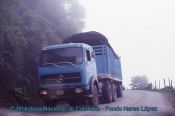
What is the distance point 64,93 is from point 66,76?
559 mm

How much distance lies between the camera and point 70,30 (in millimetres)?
22312

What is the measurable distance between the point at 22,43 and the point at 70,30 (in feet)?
26.9

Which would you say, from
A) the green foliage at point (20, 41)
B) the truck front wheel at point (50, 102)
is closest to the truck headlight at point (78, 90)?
the truck front wheel at point (50, 102)

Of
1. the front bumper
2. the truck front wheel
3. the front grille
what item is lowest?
the truck front wheel

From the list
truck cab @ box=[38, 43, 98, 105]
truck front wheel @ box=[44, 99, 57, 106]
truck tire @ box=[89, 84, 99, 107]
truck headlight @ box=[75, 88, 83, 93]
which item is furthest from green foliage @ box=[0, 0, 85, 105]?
truck tire @ box=[89, 84, 99, 107]

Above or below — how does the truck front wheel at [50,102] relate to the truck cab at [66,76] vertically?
below

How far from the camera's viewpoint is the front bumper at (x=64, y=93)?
1169cm

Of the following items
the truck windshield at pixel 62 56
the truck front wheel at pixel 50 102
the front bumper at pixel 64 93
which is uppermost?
the truck windshield at pixel 62 56

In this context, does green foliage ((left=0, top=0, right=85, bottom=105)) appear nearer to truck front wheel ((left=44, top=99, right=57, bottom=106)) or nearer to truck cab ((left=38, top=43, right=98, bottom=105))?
truck front wheel ((left=44, top=99, right=57, bottom=106))

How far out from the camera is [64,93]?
1173cm

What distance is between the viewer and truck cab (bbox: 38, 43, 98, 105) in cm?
1173

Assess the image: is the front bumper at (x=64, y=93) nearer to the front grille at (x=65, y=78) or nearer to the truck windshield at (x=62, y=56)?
the front grille at (x=65, y=78)

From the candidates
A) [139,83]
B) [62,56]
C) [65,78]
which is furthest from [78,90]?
[139,83]

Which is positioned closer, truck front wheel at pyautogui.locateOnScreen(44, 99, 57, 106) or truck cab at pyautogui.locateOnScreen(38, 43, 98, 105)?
truck cab at pyautogui.locateOnScreen(38, 43, 98, 105)
